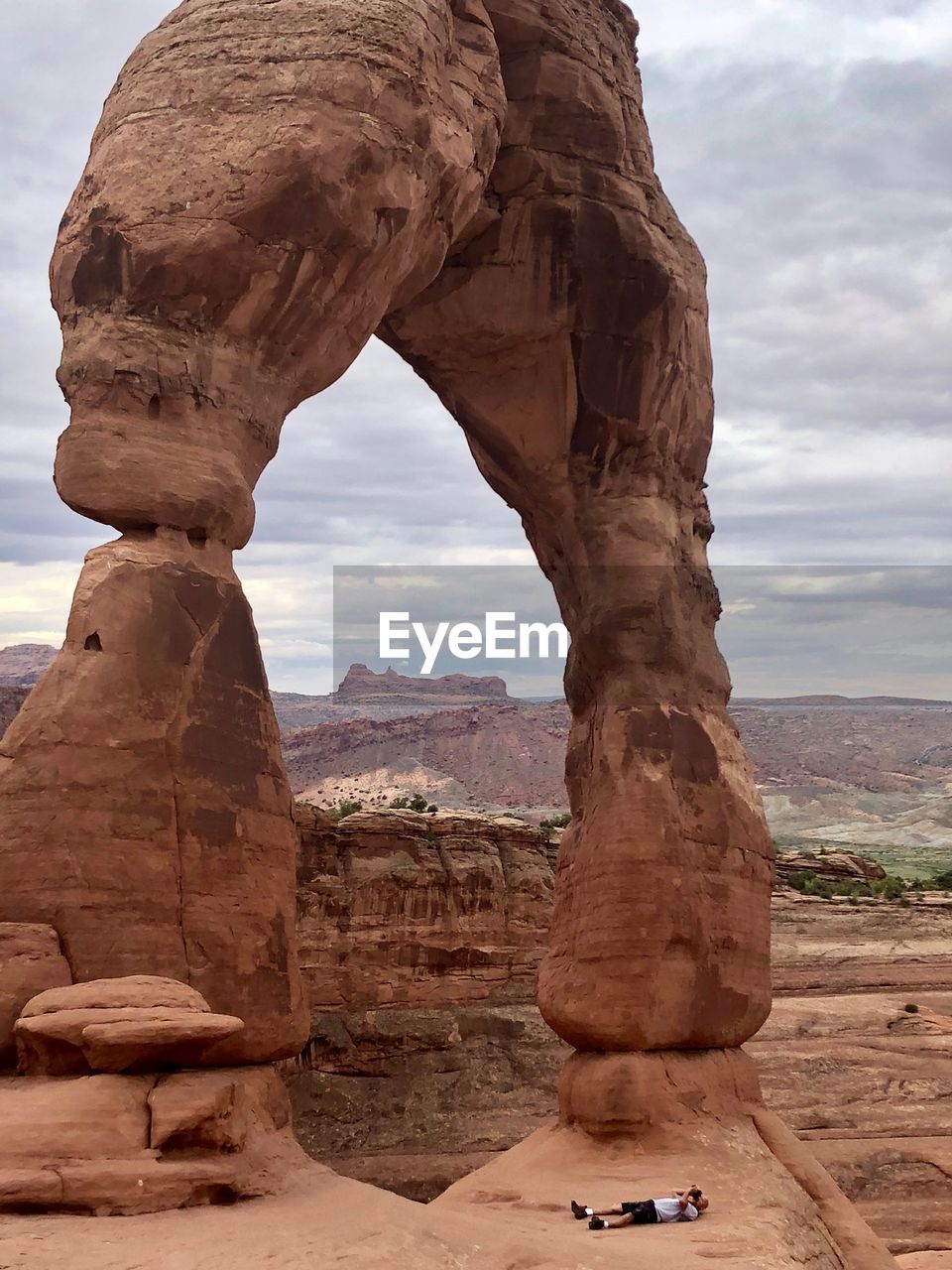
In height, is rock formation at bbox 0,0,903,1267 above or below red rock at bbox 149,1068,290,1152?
above

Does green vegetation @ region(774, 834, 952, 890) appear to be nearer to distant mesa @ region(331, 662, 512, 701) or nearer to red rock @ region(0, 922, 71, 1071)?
red rock @ region(0, 922, 71, 1071)

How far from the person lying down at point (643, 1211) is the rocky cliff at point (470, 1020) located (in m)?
10.5

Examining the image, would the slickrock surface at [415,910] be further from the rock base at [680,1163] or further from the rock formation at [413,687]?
the rock formation at [413,687]

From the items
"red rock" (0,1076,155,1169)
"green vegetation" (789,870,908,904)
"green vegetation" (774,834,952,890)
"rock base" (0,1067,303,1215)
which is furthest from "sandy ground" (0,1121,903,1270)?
"green vegetation" (774,834,952,890)

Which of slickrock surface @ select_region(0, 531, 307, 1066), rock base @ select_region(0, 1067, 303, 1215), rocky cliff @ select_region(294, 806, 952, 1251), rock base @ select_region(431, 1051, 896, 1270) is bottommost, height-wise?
rocky cliff @ select_region(294, 806, 952, 1251)

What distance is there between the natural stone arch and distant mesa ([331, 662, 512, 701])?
100020 mm

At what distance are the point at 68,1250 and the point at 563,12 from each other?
9756mm

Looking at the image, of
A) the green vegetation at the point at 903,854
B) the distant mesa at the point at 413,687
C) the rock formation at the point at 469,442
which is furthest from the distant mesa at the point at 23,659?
the rock formation at the point at 469,442

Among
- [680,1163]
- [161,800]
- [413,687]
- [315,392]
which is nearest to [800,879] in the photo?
[680,1163]

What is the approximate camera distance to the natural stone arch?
6449 millimetres

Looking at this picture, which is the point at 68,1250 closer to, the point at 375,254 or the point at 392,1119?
the point at 375,254

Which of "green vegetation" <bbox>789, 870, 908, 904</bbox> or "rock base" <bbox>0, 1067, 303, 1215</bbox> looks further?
"green vegetation" <bbox>789, 870, 908, 904</bbox>

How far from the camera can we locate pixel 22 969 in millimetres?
5828

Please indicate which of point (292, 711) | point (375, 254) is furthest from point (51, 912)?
point (292, 711)
